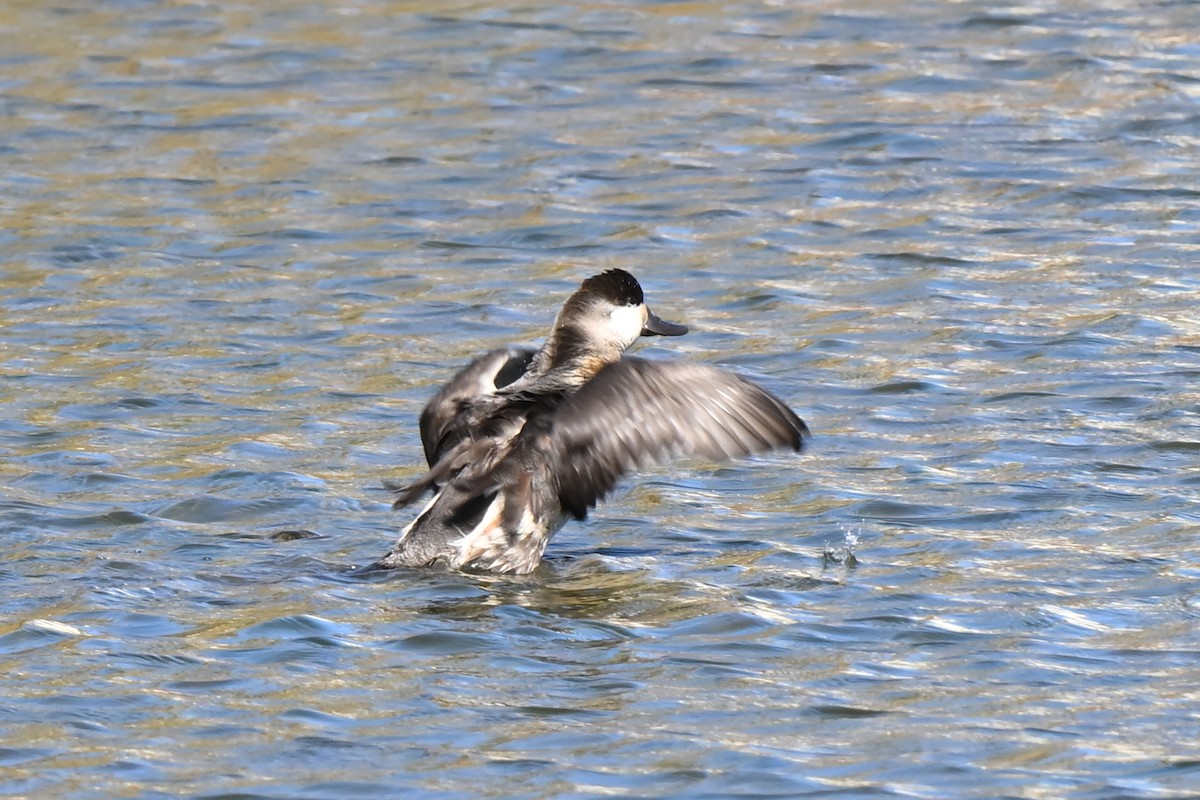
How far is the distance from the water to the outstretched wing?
45cm

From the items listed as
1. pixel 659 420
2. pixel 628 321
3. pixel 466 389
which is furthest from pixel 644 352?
pixel 659 420

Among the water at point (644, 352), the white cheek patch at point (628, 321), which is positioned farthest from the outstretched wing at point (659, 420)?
the white cheek patch at point (628, 321)

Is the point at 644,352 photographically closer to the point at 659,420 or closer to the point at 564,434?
the point at 564,434

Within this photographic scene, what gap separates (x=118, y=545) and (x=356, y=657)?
1.53 m

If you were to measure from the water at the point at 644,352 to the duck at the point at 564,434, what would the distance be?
200 mm

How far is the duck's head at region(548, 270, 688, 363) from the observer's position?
795cm

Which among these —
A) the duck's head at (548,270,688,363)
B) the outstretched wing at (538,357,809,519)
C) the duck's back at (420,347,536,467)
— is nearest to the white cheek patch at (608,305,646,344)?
the duck's head at (548,270,688,363)

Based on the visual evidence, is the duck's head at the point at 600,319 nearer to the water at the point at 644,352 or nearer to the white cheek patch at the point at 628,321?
the white cheek patch at the point at 628,321

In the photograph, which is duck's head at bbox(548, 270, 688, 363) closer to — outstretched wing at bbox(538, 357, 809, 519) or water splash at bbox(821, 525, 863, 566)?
outstretched wing at bbox(538, 357, 809, 519)

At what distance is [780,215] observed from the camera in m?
12.1

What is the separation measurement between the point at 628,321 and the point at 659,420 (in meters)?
0.98

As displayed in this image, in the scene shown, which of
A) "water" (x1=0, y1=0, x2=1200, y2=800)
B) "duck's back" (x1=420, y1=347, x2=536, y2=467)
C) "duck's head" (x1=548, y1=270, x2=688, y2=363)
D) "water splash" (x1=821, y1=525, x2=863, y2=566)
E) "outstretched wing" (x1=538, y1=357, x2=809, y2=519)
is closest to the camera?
"water" (x1=0, y1=0, x2=1200, y2=800)

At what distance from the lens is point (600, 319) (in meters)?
8.08

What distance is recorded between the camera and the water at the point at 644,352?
237 inches
